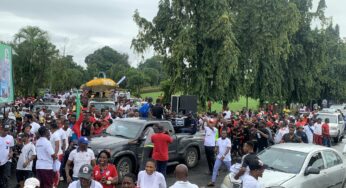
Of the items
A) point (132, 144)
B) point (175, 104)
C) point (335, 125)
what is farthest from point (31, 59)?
point (132, 144)

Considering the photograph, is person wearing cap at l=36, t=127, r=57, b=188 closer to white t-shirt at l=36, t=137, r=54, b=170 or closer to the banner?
white t-shirt at l=36, t=137, r=54, b=170

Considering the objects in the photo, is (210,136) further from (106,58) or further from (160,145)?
(106,58)

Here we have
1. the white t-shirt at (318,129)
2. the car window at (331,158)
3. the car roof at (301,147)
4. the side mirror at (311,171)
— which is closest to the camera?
the side mirror at (311,171)

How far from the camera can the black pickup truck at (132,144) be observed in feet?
36.3

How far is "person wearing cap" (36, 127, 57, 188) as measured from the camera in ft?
26.9

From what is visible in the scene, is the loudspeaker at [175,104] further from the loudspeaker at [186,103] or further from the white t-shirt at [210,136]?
A: the white t-shirt at [210,136]

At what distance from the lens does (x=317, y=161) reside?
9039 mm

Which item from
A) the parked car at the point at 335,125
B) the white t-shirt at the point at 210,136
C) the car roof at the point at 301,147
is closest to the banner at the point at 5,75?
the white t-shirt at the point at 210,136

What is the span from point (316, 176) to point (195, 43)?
1571cm

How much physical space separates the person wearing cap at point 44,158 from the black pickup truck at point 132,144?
2.51 m

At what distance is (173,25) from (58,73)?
21.1 metres

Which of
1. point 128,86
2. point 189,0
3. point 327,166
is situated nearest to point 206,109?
point 189,0

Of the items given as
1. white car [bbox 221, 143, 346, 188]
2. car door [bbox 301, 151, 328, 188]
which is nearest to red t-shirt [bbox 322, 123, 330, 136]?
white car [bbox 221, 143, 346, 188]

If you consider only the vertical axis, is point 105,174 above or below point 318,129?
below
